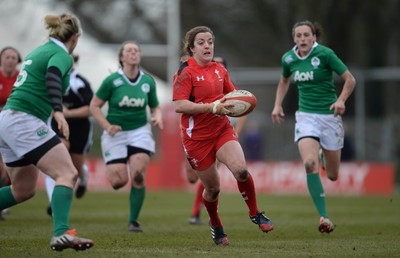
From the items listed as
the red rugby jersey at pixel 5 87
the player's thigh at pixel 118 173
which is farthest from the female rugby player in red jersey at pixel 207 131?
the red rugby jersey at pixel 5 87

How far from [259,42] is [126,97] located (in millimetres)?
20610

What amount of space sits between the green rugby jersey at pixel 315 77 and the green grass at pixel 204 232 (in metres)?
1.61

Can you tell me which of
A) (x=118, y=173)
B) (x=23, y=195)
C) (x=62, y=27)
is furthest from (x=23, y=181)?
(x=118, y=173)

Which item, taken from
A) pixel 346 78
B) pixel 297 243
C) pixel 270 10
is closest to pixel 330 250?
pixel 297 243

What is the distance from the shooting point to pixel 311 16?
2873 cm

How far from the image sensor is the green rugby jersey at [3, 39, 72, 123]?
782cm

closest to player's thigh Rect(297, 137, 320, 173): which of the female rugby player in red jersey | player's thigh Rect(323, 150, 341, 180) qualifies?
player's thigh Rect(323, 150, 341, 180)

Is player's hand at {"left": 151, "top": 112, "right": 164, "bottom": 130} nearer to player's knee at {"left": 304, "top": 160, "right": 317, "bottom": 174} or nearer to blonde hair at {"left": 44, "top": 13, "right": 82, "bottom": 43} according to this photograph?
player's knee at {"left": 304, "top": 160, "right": 317, "bottom": 174}

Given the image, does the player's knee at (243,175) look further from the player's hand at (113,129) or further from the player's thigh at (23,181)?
the player's hand at (113,129)

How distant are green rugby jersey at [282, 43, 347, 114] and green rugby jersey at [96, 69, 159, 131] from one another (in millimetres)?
1892

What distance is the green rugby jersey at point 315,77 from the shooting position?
426 inches

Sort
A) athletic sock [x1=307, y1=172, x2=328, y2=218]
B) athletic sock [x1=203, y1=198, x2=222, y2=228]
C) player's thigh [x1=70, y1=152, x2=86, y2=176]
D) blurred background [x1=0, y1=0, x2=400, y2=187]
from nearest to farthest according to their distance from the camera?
athletic sock [x1=203, y1=198, x2=222, y2=228] → athletic sock [x1=307, y1=172, x2=328, y2=218] → player's thigh [x1=70, y1=152, x2=86, y2=176] → blurred background [x1=0, y1=0, x2=400, y2=187]

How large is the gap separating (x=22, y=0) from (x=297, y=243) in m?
19.5

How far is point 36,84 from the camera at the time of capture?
785 centimetres
